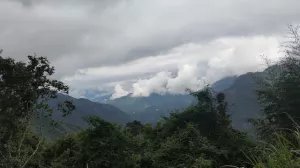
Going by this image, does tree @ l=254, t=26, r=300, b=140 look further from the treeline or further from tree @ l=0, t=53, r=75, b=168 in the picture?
tree @ l=0, t=53, r=75, b=168

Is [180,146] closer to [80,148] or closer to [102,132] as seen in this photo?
[102,132]

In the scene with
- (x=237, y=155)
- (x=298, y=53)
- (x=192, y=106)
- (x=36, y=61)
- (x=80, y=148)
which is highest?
(x=36, y=61)

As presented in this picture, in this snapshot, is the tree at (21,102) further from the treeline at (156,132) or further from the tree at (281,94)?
the tree at (281,94)

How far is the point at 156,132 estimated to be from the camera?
3672cm

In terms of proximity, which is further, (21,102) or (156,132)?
(156,132)

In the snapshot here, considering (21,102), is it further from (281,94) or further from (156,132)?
(281,94)

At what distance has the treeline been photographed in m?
27.6

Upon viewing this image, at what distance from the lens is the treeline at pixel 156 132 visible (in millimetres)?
27648

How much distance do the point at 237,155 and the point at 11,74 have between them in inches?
776

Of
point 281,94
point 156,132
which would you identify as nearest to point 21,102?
point 156,132

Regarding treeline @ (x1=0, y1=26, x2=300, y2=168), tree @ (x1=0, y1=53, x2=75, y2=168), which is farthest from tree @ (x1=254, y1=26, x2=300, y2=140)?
tree @ (x1=0, y1=53, x2=75, y2=168)

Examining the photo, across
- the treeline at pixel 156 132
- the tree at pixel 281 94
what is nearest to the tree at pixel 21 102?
the treeline at pixel 156 132

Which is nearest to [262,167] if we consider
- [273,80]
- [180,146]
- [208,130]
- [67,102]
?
[180,146]

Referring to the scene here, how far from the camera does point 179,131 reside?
3194 centimetres
